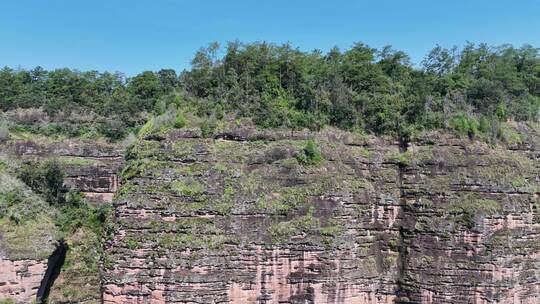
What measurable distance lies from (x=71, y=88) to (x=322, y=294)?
26091mm

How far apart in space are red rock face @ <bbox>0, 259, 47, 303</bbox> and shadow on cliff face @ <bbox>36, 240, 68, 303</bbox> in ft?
2.21

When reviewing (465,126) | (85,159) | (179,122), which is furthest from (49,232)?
(465,126)

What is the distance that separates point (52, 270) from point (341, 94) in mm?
18479

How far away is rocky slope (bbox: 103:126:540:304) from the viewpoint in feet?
66.3

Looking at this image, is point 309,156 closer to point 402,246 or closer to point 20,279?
point 402,246

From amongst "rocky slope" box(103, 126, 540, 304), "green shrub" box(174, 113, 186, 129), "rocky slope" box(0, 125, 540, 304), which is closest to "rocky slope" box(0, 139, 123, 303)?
"rocky slope" box(0, 125, 540, 304)

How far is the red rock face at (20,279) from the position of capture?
21.0 m

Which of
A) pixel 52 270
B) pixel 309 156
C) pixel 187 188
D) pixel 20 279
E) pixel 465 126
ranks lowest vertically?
pixel 52 270

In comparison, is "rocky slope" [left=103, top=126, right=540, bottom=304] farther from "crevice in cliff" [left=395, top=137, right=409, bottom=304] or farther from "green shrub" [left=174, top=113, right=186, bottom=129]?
"green shrub" [left=174, top=113, right=186, bottom=129]

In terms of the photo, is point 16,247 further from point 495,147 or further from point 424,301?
point 495,147

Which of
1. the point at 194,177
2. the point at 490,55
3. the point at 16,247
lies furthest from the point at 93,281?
the point at 490,55

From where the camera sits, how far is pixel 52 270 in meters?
25.3

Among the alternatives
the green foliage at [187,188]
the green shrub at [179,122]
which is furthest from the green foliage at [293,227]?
the green shrub at [179,122]

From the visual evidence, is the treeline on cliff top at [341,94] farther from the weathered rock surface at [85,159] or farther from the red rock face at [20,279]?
the red rock face at [20,279]
